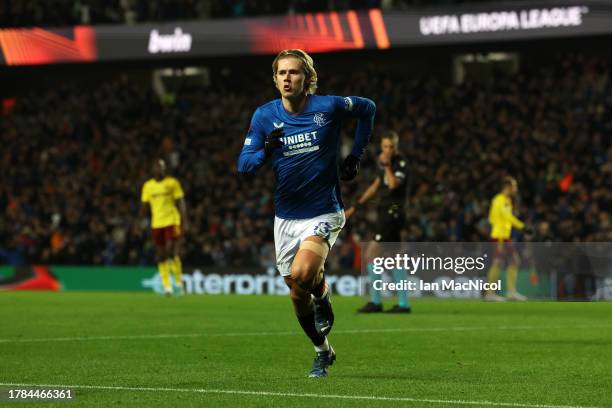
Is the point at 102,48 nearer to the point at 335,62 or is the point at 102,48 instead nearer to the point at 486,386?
the point at 335,62

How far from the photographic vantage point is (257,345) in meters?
11.3

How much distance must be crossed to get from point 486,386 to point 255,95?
26.8 metres

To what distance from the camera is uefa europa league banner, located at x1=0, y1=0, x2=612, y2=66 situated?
2727 centimetres

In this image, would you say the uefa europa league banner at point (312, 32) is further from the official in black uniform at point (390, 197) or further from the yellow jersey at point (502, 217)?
the official in black uniform at point (390, 197)

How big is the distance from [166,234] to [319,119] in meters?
12.1

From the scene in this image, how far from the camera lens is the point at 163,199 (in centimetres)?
2014

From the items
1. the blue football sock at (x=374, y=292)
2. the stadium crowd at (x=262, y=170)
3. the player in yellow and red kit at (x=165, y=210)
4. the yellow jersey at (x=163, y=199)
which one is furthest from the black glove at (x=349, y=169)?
the stadium crowd at (x=262, y=170)

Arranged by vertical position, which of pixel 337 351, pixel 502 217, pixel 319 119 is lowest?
pixel 337 351

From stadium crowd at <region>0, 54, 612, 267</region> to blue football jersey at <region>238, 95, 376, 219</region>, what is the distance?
13.8 meters

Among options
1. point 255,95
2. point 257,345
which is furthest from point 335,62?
point 257,345

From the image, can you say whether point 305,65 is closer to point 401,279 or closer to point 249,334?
point 249,334

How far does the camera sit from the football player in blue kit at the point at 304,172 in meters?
8.35

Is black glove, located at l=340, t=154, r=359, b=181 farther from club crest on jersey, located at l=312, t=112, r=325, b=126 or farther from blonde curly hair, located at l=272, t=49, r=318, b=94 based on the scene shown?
blonde curly hair, located at l=272, t=49, r=318, b=94

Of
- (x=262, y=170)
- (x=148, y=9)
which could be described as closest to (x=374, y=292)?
(x=262, y=170)
